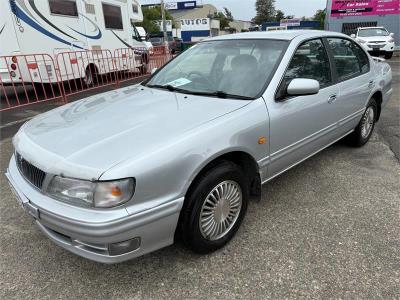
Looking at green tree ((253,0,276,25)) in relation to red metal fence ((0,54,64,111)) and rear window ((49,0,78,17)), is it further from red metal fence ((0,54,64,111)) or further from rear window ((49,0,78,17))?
red metal fence ((0,54,64,111))

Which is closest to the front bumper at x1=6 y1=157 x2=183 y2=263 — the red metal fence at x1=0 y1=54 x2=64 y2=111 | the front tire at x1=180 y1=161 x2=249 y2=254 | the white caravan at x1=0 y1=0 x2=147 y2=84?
the front tire at x1=180 y1=161 x2=249 y2=254

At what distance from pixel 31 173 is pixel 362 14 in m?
29.3

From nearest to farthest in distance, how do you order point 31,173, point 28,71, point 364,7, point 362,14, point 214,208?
point 31,173
point 214,208
point 28,71
point 364,7
point 362,14

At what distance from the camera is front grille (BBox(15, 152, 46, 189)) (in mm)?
2238

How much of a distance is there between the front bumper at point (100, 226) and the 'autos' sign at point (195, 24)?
155 ft

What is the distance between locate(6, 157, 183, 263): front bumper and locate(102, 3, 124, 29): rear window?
382 inches

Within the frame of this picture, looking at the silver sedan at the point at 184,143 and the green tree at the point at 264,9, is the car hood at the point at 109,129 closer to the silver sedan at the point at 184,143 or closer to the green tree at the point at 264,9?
the silver sedan at the point at 184,143

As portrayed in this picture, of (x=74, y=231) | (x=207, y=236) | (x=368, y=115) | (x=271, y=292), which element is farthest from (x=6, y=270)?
(x=368, y=115)

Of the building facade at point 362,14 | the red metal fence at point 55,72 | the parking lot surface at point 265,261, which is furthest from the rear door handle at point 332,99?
the building facade at point 362,14

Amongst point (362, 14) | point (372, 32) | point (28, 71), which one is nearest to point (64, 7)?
point (28, 71)

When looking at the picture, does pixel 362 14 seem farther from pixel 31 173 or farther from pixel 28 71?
pixel 31 173

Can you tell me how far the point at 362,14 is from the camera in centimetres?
2623

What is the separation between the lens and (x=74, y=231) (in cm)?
203

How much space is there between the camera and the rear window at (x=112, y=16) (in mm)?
10820
